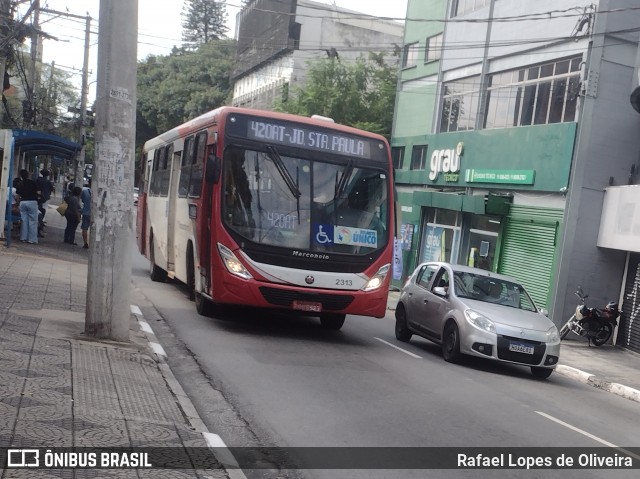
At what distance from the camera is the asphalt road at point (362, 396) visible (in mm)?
6938

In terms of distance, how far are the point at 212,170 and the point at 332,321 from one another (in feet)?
12.3

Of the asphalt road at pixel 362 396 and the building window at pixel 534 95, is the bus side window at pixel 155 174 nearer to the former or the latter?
the asphalt road at pixel 362 396

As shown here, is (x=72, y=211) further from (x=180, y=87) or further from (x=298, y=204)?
(x=180, y=87)

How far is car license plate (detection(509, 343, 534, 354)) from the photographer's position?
38.2 feet

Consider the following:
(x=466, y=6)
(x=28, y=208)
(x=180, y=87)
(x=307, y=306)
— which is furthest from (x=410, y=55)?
(x=180, y=87)

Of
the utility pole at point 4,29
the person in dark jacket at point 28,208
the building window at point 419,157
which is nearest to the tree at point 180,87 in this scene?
the building window at point 419,157

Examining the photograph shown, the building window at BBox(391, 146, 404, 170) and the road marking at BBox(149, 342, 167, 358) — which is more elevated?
the building window at BBox(391, 146, 404, 170)

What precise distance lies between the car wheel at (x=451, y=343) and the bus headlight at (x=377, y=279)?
1419 mm

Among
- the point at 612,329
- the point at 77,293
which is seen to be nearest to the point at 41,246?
the point at 77,293

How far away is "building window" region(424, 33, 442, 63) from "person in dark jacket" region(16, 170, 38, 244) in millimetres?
15446

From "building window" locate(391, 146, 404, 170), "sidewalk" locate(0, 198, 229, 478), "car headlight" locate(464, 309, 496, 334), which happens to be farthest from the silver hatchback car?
"building window" locate(391, 146, 404, 170)

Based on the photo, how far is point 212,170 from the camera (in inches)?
449

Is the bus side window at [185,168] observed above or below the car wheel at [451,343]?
above

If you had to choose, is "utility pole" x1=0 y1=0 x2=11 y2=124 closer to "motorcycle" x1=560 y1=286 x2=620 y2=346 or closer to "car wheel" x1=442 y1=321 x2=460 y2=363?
"car wheel" x1=442 y1=321 x2=460 y2=363
